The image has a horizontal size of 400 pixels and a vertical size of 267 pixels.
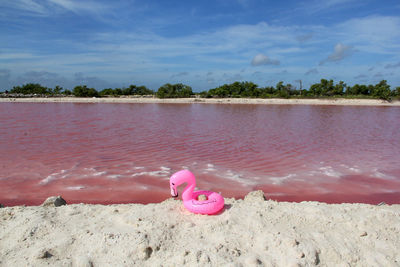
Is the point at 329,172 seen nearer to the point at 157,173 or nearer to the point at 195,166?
the point at 195,166

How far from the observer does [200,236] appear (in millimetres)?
3160

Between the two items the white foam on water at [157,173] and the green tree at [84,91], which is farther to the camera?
the green tree at [84,91]

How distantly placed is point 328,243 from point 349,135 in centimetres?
A: 1085

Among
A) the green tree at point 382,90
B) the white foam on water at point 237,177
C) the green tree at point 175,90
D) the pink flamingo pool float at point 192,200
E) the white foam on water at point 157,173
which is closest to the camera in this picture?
Answer: the pink flamingo pool float at point 192,200

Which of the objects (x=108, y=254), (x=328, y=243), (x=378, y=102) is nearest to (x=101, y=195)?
(x=108, y=254)

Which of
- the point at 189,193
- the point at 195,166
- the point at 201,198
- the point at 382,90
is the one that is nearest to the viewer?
the point at 189,193

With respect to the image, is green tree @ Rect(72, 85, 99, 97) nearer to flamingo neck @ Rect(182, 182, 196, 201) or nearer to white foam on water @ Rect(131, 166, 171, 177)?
white foam on water @ Rect(131, 166, 171, 177)

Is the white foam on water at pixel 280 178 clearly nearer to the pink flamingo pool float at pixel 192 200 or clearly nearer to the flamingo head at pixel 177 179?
the pink flamingo pool float at pixel 192 200

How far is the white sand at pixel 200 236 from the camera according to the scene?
2812 millimetres

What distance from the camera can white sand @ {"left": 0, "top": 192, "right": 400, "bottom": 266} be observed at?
2812 millimetres

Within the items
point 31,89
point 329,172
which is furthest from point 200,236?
point 31,89

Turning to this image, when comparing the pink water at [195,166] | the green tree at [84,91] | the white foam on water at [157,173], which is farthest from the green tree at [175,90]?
the white foam on water at [157,173]

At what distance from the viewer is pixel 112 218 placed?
3590 mm

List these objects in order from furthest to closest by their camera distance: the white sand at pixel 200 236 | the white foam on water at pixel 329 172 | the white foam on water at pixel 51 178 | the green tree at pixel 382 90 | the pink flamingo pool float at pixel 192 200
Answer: the green tree at pixel 382 90 → the white foam on water at pixel 329 172 → the white foam on water at pixel 51 178 → the pink flamingo pool float at pixel 192 200 → the white sand at pixel 200 236
